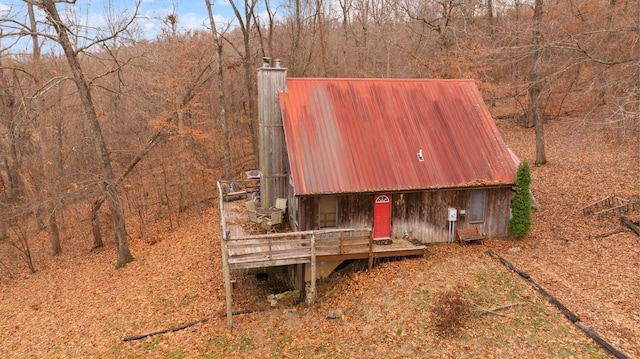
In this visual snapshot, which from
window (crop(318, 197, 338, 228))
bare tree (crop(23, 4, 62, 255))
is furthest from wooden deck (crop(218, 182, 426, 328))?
bare tree (crop(23, 4, 62, 255))

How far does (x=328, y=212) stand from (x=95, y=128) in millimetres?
9742

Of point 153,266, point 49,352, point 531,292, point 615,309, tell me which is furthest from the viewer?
point 153,266

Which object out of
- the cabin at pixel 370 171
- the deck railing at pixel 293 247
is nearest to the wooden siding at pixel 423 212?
the cabin at pixel 370 171

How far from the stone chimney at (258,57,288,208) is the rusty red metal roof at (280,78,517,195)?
524 mm

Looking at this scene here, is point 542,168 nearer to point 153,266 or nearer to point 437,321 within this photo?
point 437,321

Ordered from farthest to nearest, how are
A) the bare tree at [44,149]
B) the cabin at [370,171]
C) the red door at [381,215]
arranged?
1. the bare tree at [44,149]
2. the red door at [381,215]
3. the cabin at [370,171]

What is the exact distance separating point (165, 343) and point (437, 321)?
7593 mm

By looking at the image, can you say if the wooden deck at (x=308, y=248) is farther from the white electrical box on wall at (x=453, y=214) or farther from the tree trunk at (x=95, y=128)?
the tree trunk at (x=95, y=128)

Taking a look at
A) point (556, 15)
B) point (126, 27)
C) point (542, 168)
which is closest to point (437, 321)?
point (126, 27)

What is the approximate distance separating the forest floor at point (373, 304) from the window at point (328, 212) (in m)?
1.79

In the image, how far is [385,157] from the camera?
14.1 meters

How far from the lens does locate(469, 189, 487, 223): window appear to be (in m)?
14.4

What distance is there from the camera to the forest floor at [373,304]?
31.6ft

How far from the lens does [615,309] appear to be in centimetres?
993
